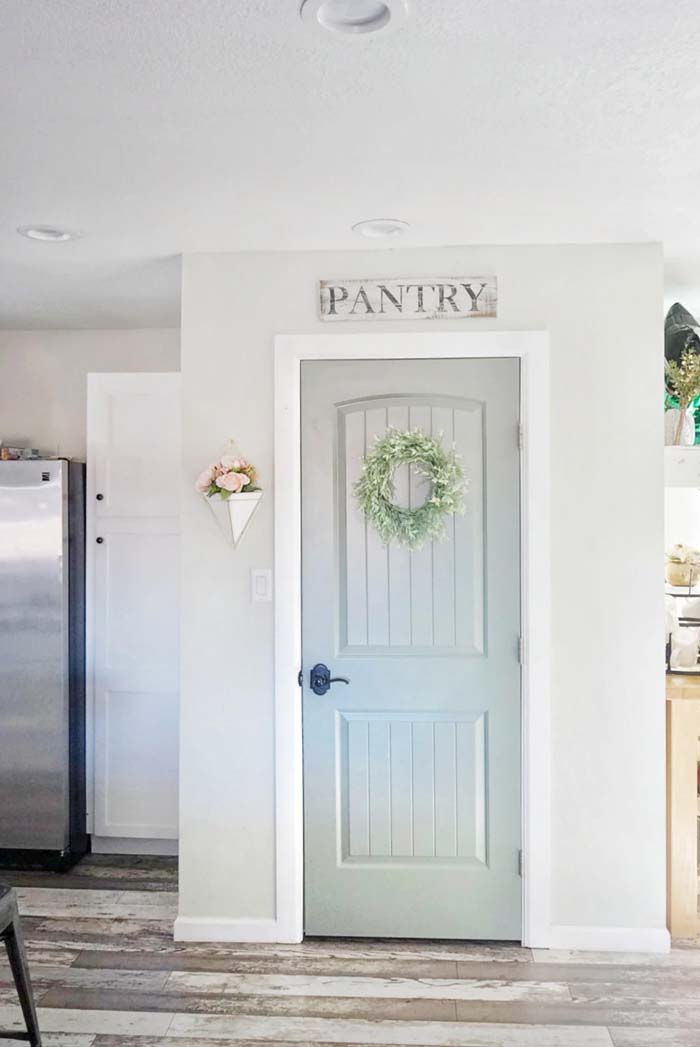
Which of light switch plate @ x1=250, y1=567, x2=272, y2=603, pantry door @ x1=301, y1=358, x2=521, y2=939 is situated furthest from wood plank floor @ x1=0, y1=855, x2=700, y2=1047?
light switch plate @ x1=250, y1=567, x2=272, y2=603

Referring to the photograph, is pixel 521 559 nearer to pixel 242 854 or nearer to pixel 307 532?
pixel 307 532

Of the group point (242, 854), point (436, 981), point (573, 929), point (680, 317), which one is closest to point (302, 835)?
point (242, 854)

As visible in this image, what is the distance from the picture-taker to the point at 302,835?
3051 mm

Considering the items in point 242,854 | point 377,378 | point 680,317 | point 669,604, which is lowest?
point 242,854

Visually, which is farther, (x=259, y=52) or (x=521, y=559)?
(x=521, y=559)

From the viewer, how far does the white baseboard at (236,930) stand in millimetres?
3018

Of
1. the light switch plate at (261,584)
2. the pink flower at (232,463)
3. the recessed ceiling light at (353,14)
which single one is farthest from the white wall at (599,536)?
the recessed ceiling light at (353,14)

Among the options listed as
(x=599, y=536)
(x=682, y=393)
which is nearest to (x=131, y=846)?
(x=599, y=536)

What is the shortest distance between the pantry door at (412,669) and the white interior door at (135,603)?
117 centimetres

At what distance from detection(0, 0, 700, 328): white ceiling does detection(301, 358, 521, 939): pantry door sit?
55 cm

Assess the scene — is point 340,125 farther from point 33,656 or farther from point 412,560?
point 33,656

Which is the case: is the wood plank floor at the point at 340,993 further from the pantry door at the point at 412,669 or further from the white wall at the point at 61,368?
the white wall at the point at 61,368

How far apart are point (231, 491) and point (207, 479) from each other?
4.2 inches

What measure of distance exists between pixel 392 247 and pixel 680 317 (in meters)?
1.25
